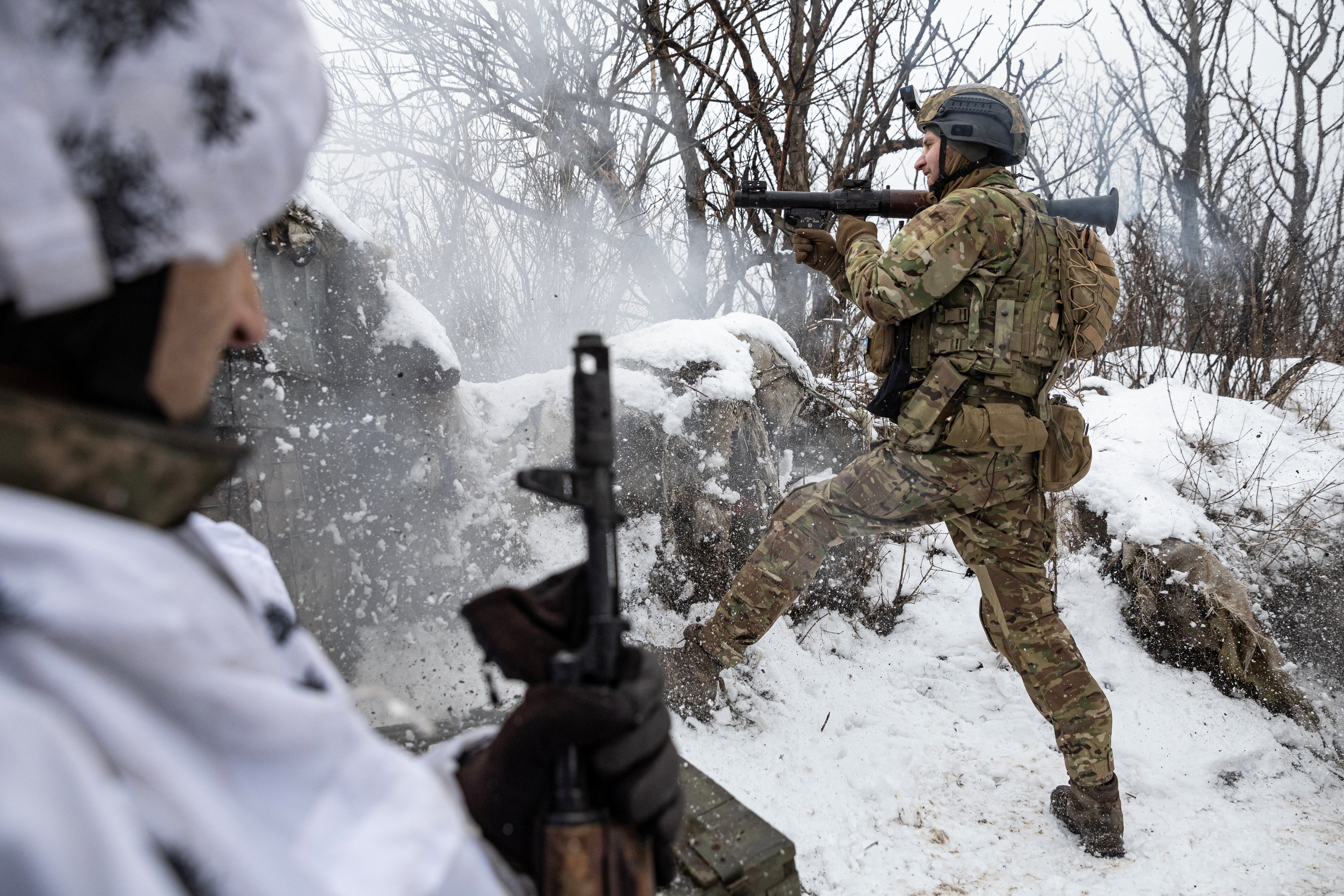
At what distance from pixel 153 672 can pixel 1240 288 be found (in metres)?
8.37

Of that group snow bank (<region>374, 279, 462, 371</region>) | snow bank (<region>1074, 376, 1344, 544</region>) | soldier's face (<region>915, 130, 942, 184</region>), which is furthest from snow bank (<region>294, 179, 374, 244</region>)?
snow bank (<region>1074, 376, 1344, 544</region>)

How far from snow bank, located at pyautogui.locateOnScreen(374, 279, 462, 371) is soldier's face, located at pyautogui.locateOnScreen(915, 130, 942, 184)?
1963 millimetres

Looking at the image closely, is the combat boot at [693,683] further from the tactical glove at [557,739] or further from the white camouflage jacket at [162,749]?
the white camouflage jacket at [162,749]

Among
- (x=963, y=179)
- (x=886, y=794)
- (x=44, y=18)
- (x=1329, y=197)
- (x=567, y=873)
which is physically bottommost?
(x=886, y=794)

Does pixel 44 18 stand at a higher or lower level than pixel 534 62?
lower

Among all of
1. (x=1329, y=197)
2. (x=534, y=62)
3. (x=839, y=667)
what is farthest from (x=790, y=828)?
(x=1329, y=197)

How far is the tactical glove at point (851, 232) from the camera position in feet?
8.95

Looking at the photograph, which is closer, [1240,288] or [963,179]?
[963,179]

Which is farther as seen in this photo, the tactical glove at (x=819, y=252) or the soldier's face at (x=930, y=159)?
the tactical glove at (x=819, y=252)

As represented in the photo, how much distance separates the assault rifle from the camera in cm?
81

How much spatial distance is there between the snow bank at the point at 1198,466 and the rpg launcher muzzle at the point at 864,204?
1575mm

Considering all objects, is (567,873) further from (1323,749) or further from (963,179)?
(1323,749)

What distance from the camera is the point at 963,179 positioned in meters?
2.56

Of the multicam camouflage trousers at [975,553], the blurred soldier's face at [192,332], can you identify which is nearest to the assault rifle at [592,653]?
the blurred soldier's face at [192,332]
